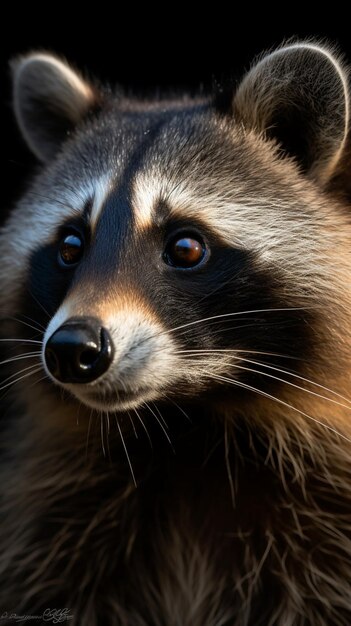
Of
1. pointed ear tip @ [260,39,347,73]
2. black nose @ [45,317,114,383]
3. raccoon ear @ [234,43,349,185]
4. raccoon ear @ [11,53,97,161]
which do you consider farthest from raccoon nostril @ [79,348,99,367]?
raccoon ear @ [11,53,97,161]

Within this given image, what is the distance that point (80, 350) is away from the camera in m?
2.09

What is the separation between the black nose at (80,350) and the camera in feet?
6.86

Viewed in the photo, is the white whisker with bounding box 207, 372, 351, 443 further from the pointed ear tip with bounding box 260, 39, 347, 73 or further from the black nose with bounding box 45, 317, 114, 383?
the pointed ear tip with bounding box 260, 39, 347, 73

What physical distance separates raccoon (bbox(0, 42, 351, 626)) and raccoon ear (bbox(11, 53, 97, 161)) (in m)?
0.28

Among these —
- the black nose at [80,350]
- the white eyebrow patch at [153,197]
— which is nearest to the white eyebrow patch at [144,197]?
the white eyebrow patch at [153,197]

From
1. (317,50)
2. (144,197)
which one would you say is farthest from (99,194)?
(317,50)

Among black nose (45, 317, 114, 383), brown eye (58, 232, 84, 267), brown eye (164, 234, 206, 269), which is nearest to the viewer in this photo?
black nose (45, 317, 114, 383)

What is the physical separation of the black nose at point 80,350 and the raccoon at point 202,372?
0.03 metres

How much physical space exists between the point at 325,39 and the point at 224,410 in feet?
3.14

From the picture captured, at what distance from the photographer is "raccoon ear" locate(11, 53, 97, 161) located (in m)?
2.89

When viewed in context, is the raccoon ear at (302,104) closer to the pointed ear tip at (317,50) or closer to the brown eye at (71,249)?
the pointed ear tip at (317,50)

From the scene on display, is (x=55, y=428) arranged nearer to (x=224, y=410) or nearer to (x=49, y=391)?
(x=49, y=391)

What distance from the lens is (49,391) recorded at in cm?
263

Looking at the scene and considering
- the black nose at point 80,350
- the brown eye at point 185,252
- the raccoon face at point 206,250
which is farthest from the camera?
the brown eye at point 185,252
